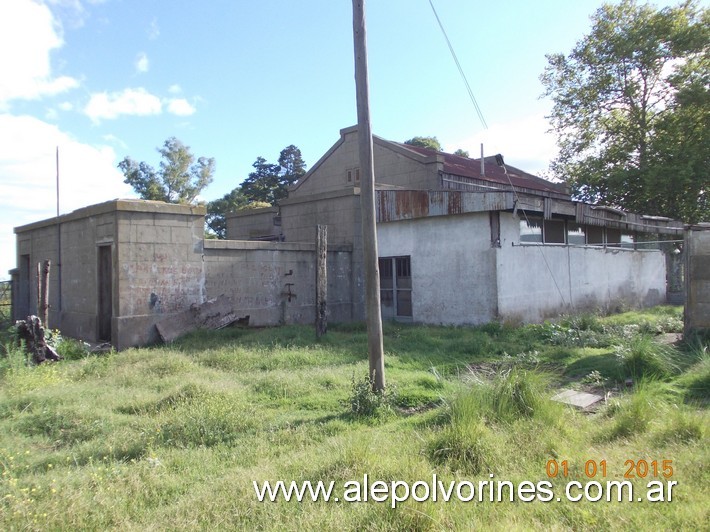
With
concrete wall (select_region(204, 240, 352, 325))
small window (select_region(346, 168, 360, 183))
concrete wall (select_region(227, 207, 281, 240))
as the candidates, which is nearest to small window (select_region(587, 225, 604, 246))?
concrete wall (select_region(204, 240, 352, 325))

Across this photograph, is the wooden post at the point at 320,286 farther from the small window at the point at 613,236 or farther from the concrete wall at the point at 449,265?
the small window at the point at 613,236

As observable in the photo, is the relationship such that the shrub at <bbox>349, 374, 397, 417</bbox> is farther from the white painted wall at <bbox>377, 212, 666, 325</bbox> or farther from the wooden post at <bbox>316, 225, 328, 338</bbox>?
the white painted wall at <bbox>377, 212, 666, 325</bbox>

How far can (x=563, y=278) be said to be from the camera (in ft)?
48.1

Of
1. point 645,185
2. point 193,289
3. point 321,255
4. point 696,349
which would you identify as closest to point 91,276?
point 193,289

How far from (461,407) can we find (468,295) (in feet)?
27.0

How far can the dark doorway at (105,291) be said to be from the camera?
11.6m

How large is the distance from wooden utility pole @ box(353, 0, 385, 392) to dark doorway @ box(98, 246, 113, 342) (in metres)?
7.49

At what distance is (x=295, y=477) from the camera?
4.17 metres

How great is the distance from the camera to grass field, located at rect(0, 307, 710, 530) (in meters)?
3.57

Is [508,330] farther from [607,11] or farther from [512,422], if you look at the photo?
[607,11]

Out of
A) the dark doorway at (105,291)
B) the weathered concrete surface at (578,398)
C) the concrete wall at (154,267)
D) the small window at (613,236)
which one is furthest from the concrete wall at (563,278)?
the dark doorway at (105,291)

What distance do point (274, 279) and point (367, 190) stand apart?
7.23 metres

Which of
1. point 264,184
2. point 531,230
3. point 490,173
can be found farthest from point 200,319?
point 264,184
